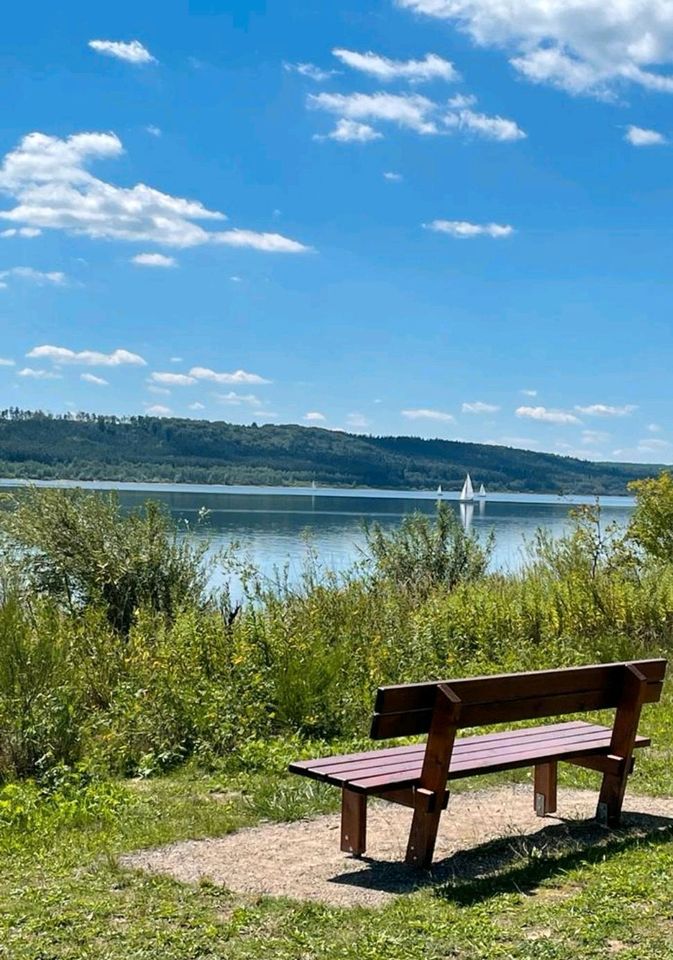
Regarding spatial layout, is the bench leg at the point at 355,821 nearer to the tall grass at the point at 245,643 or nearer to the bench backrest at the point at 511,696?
the bench backrest at the point at 511,696

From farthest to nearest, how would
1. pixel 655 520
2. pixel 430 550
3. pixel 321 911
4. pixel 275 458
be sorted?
pixel 275 458 → pixel 655 520 → pixel 430 550 → pixel 321 911

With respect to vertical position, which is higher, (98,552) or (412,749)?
(98,552)

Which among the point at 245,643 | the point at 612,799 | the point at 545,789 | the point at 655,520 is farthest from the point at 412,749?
the point at 655,520

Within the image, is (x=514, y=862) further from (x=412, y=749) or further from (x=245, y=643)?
(x=245, y=643)

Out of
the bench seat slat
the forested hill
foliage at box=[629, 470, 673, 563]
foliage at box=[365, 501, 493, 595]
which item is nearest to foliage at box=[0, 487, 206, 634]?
foliage at box=[365, 501, 493, 595]

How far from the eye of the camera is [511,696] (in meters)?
5.39

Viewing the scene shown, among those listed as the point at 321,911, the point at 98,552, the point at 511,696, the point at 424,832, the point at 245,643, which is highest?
the point at 511,696

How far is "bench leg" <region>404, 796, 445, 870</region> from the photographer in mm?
5148

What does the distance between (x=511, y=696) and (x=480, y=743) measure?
738 millimetres

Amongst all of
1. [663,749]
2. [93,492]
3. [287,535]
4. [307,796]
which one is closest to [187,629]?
[307,796]

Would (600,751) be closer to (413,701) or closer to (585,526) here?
(413,701)

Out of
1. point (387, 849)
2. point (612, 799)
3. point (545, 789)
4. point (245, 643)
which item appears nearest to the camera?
point (387, 849)

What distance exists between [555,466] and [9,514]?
91.5 m

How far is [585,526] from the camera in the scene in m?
18.1
